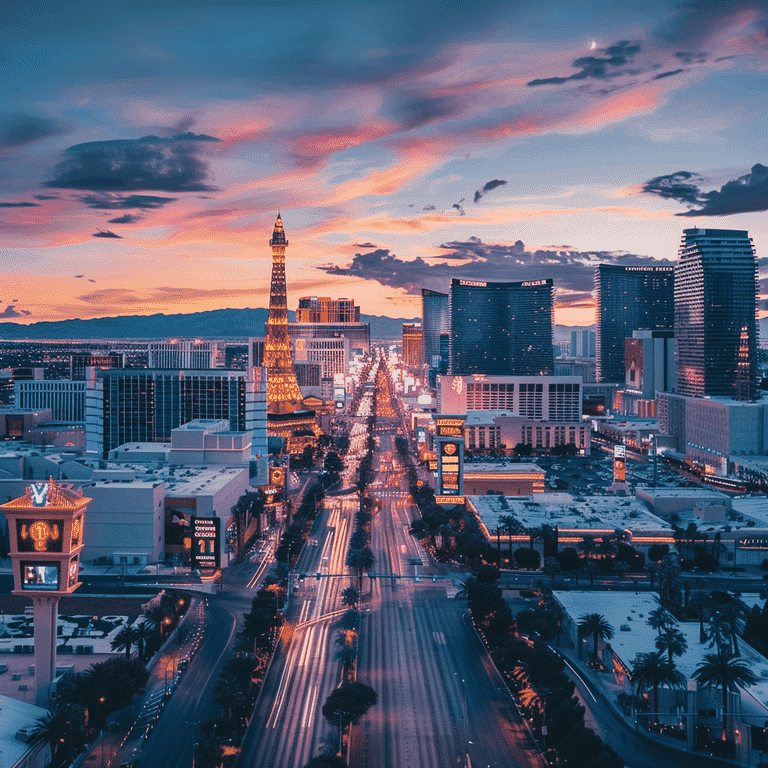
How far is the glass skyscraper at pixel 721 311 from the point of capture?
133 m

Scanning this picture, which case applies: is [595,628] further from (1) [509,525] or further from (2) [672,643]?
(1) [509,525]

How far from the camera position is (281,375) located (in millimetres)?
127812

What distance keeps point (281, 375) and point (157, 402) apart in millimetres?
34285

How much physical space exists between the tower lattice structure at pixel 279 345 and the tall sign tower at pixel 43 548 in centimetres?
8017

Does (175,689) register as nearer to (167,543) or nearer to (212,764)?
(212,764)

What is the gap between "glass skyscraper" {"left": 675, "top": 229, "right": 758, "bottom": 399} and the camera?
437ft

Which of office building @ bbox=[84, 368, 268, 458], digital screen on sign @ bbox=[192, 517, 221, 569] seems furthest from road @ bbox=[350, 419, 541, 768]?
office building @ bbox=[84, 368, 268, 458]

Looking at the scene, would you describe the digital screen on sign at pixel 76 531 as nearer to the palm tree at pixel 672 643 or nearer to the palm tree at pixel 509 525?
the palm tree at pixel 672 643

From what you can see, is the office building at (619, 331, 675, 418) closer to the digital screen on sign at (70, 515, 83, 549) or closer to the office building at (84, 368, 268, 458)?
the office building at (84, 368, 268, 458)

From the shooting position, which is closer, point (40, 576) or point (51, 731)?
point (51, 731)

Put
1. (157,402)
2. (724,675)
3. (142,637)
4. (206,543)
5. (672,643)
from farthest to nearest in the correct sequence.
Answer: (157,402)
(206,543)
(142,637)
(672,643)
(724,675)

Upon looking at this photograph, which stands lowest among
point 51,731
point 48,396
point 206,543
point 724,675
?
point 51,731

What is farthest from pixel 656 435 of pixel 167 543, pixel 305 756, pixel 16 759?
pixel 16 759

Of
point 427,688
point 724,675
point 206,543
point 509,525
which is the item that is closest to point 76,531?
point 427,688
